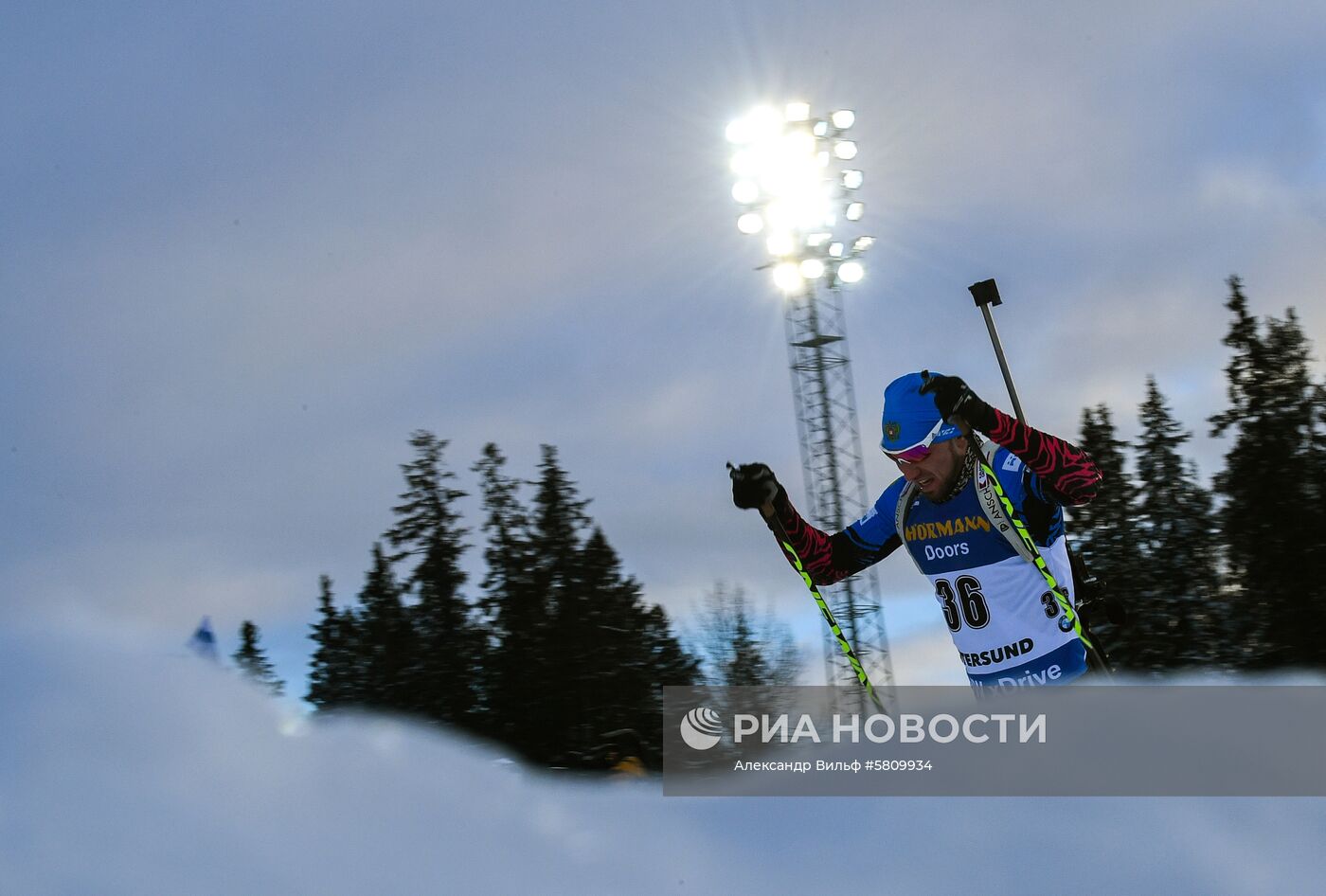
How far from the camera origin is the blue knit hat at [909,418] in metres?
5.36

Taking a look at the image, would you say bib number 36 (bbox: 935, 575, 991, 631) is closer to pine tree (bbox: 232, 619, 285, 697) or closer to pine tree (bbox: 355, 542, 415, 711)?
pine tree (bbox: 355, 542, 415, 711)

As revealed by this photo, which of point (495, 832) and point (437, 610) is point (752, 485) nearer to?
point (495, 832)

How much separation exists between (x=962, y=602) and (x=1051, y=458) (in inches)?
38.7

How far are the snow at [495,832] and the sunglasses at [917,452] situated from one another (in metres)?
1.57

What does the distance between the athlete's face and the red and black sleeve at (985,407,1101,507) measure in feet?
1.39

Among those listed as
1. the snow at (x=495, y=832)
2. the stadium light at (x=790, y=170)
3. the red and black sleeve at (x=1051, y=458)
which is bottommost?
the snow at (x=495, y=832)

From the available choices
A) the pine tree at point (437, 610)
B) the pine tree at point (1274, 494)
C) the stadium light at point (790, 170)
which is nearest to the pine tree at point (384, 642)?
the pine tree at point (437, 610)

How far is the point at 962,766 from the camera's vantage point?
471cm

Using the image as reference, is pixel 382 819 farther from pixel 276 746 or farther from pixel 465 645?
pixel 465 645

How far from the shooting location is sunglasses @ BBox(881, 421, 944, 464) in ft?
17.7

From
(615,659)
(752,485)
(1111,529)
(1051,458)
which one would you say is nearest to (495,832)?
(752,485)

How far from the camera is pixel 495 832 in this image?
464 cm

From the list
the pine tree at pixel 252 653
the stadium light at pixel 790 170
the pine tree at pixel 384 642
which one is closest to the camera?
the stadium light at pixel 790 170

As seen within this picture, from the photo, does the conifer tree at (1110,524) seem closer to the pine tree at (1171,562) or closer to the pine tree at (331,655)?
the pine tree at (1171,562)
